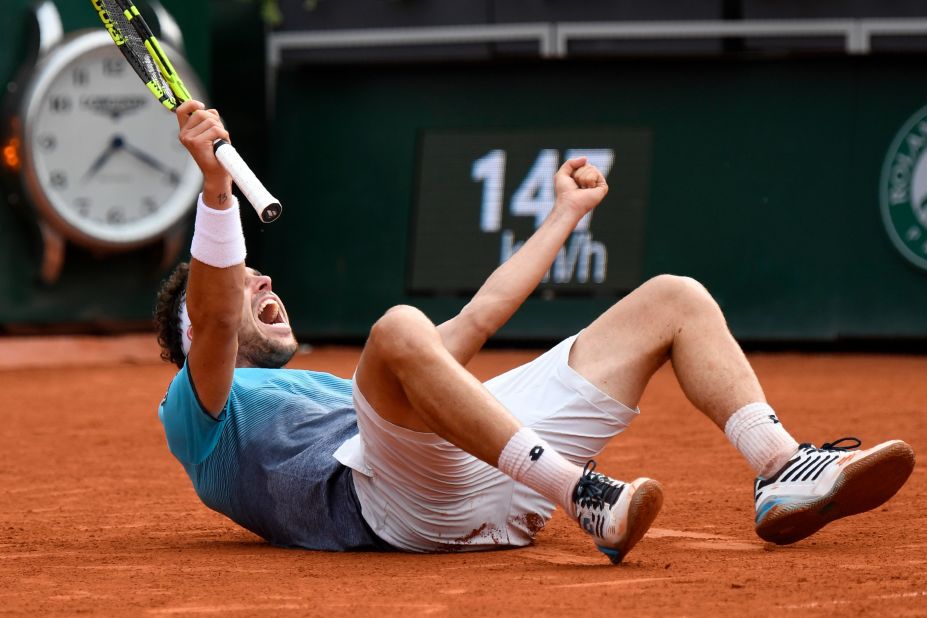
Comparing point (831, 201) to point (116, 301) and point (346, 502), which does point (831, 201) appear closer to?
point (116, 301)

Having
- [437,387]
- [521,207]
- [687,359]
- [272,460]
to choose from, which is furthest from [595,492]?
[521,207]

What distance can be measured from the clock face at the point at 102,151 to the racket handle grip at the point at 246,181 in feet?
23.0

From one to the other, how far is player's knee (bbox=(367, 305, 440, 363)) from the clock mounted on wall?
740cm

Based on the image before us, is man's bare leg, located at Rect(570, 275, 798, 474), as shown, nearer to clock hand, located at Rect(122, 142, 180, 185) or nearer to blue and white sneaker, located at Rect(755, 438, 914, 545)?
blue and white sneaker, located at Rect(755, 438, 914, 545)

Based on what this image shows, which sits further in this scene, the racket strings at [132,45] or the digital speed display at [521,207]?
the digital speed display at [521,207]

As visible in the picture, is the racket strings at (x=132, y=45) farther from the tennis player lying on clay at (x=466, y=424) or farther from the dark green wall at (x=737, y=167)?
the dark green wall at (x=737, y=167)

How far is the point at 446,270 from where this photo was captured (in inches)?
425

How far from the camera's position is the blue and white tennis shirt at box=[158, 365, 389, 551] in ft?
12.3

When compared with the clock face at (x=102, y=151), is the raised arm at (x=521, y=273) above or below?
above

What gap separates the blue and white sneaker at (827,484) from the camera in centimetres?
344

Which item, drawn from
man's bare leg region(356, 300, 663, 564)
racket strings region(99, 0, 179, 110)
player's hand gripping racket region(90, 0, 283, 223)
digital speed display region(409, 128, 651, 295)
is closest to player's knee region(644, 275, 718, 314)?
man's bare leg region(356, 300, 663, 564)

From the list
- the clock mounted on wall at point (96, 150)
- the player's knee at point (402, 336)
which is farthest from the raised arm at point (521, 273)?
the clock mounted on wall at point (96, 150)

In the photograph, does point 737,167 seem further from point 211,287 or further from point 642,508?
point 642,508

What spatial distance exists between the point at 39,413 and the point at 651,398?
320 cm
